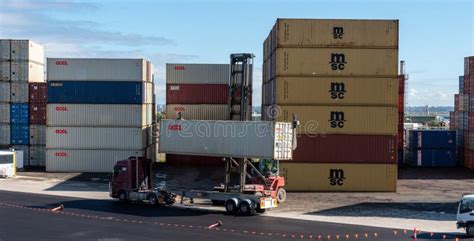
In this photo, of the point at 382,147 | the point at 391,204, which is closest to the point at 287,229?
the point at 391,204

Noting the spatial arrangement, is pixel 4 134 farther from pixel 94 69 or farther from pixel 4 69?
pixel 94 69

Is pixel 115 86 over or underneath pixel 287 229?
over

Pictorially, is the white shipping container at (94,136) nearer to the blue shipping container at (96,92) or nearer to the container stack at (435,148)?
the blue shipping container at (96,92)

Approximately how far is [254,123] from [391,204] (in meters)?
9.83

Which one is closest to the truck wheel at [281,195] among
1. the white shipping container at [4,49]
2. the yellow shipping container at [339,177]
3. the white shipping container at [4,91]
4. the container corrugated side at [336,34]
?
the yellow shipping container at [339,177]

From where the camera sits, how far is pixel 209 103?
51781 mm

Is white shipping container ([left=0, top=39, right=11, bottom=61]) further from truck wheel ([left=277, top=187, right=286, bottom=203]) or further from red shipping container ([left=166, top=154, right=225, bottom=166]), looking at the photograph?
truck wheel ([left=277, top=187, right=286, bottom=203])

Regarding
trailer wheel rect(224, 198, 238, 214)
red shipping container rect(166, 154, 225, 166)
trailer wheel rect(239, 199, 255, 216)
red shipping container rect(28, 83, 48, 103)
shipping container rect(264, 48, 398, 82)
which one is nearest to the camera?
trailer wheel rect(239, 199, 255, 216)

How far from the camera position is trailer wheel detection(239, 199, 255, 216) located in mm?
29891

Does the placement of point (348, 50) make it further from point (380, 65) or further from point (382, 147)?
point (382, 147)

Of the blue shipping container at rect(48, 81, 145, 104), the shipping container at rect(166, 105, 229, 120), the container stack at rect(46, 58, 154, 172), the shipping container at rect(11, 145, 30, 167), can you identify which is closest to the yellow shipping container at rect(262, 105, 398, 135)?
the shipping container at rect(166, 105, 229, 120)

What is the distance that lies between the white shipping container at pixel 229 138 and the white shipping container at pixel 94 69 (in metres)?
15.5

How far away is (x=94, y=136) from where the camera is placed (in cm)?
4844

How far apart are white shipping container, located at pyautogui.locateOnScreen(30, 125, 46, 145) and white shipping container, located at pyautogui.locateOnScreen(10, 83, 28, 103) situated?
2573 mm
